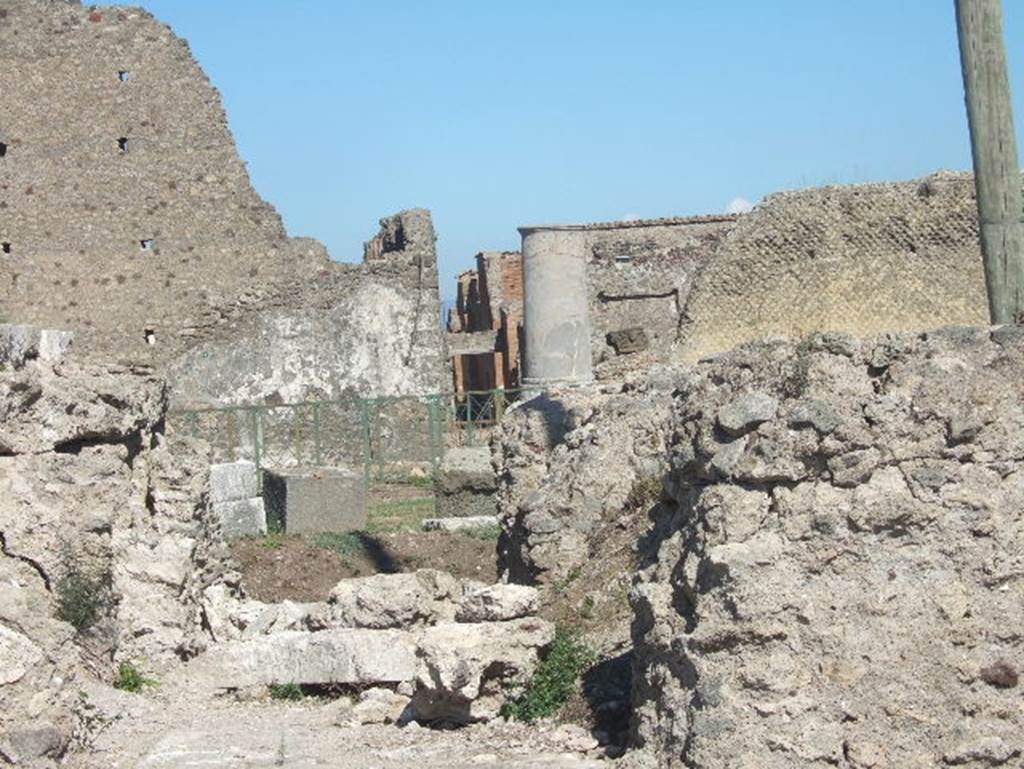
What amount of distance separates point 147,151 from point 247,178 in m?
1.48

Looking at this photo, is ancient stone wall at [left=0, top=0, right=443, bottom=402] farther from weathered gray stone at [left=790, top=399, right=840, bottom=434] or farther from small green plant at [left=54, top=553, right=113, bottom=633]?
weathered gray stone at [left=790, top=399, right=840, bottom=434]

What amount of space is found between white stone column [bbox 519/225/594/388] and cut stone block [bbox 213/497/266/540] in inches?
114

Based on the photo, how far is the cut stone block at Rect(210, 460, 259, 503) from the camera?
16.7 metres

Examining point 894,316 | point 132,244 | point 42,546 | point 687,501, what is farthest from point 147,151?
point 687,501

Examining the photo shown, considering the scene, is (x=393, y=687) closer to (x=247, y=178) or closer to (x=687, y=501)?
(x=687, y=501)

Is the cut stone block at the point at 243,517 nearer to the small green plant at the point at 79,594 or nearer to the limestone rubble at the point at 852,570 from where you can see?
the small green plant at the point at 79,594

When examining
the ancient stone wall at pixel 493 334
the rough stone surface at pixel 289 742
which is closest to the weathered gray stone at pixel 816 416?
the rough stone surface at pixel 289 742

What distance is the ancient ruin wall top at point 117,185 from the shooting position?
25.5 m

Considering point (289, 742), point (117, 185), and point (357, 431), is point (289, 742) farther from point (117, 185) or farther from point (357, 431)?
point (117, 185)

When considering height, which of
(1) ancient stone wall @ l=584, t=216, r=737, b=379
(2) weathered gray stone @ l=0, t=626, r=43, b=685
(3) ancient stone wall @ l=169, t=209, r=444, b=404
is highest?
(1) ancient stone wall @ l=584, t=216, r=737, b=379

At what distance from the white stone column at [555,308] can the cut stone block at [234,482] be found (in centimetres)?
284

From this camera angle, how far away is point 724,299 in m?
24.0

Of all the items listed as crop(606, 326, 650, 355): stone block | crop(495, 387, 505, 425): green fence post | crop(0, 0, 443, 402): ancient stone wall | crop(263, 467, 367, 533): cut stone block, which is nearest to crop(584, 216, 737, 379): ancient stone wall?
crop(606, 326, 650, 355): stone block

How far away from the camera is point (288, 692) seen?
8984 mm
